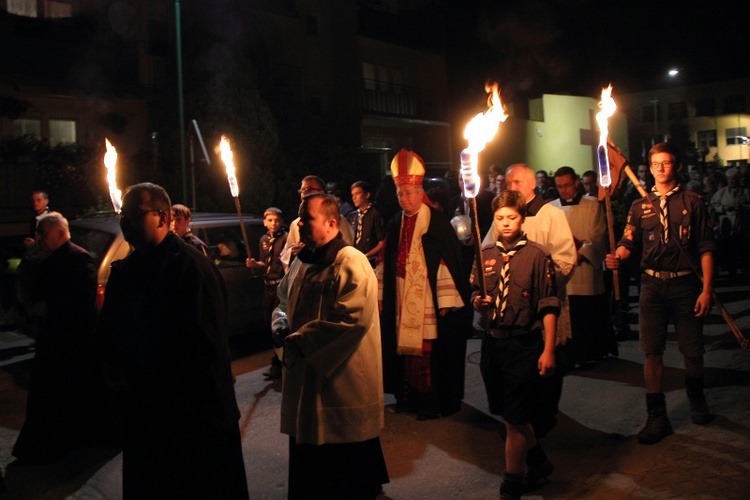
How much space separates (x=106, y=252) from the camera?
7.93 m

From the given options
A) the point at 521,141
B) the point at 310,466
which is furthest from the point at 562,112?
the point at 310,466

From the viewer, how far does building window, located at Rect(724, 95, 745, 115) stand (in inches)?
2584

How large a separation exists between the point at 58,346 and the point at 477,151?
358 centimetres

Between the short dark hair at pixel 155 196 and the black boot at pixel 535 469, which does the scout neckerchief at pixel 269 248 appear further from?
the short dark hair at pixel 155 196

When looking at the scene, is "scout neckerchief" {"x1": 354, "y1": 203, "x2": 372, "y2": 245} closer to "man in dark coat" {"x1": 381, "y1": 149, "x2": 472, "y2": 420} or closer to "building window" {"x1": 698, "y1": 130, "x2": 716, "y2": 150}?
"man in dark coat" {"x1": 381, "y1": 149, "x2": 472, "y2": 420}

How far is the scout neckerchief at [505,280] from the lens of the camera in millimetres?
4566

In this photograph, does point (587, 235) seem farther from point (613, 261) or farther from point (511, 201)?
point (511, 201)

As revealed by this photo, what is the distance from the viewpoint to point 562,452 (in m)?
5.35

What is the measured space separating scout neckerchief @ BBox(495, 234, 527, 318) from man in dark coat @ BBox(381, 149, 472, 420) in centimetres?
136

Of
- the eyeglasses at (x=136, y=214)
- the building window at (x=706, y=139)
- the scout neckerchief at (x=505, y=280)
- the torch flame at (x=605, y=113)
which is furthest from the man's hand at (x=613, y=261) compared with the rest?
the building window at (x=706, y=139)

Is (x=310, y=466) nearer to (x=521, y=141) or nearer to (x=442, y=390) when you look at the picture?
(x=442, y=390)

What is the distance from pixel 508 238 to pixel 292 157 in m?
15.9

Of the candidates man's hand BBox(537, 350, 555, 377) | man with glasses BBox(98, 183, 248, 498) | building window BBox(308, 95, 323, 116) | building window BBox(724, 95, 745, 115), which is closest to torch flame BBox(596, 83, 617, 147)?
man's hand BBox(537, 350, 555, 377)

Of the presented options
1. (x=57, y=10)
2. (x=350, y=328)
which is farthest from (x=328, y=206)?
(x=57, y=10)
